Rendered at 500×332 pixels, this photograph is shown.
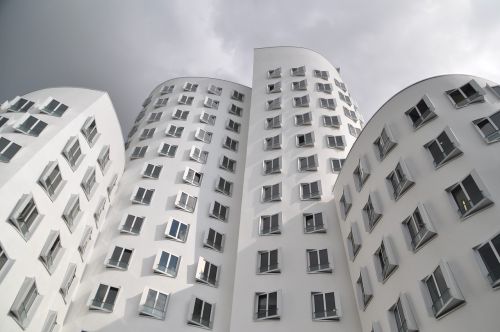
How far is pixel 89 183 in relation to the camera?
27.0 m

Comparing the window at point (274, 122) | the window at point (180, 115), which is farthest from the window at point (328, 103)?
the window at point (180, 115)

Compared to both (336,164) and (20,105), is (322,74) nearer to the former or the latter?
(336,164)

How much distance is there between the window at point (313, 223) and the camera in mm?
27500

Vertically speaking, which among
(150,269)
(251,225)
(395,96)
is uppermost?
(395,96)

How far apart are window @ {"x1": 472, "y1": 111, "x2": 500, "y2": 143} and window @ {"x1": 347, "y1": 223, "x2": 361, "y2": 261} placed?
30.0 feet

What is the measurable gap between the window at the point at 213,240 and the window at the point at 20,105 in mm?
15198

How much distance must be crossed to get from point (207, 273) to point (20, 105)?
674 inches

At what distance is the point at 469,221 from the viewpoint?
639 inches

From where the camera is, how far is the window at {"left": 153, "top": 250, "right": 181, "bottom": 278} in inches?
1006

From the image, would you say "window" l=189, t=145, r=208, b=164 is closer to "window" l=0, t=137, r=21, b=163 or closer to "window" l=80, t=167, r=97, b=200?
"window" l=80, t=167, r=97, b=200

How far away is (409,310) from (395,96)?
14060mm

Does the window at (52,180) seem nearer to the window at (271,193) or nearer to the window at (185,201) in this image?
the window at (185,201)

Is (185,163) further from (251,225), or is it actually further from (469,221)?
(469,221)

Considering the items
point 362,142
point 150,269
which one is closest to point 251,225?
point 150,269
